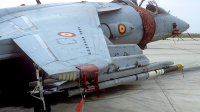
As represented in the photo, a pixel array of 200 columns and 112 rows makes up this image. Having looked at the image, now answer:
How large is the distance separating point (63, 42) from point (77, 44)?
0.79ft

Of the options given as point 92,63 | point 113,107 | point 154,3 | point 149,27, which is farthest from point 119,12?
point 92,63

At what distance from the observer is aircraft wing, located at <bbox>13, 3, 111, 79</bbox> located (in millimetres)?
3801

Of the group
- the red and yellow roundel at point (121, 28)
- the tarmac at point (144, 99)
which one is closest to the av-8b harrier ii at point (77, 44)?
the red and yellow roundel at point (121, 28)

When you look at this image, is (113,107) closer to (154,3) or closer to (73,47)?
(73,47)

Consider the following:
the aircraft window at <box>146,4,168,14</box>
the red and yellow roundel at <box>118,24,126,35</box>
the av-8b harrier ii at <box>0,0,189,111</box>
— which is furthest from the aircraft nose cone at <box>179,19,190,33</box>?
the red and yellow roundel at <box>118,24,126,35</box>

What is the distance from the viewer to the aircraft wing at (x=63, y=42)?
380cm

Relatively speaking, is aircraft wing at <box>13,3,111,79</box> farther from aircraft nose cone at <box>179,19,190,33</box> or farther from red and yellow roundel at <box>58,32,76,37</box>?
aircraft nose cone at <box>179,19,190,33</box>

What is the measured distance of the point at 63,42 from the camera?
4348 mm

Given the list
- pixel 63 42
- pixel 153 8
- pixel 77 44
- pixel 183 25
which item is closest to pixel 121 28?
pixel 153 8

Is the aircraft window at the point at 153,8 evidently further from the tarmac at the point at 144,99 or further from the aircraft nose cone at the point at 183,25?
the tarmac at the point at 144,99

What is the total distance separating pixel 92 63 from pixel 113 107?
2406 millimetres

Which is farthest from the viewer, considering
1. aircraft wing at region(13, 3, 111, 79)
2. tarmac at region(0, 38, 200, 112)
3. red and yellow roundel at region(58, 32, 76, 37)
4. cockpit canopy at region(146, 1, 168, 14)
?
cockpit canopy at region(146, 1, 168, 14)

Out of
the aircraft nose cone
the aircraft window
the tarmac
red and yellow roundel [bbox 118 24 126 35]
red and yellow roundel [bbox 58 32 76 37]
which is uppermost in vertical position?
red and yellow roundel [bbox 58 32 76 37]

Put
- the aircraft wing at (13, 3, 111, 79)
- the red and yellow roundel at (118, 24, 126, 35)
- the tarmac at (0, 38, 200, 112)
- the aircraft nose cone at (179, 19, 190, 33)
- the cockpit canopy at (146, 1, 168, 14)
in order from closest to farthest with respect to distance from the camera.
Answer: the aircraft wing at (13, 3, 111, 79) < the tarmac at (0, 38, 200, 112) < the red and yellow roundel at (118, 24, 126, 35) < the cockpit canopy at (146, 1, 168, 14) < the aircraft nose cone at (179, 19, 190, 33)
